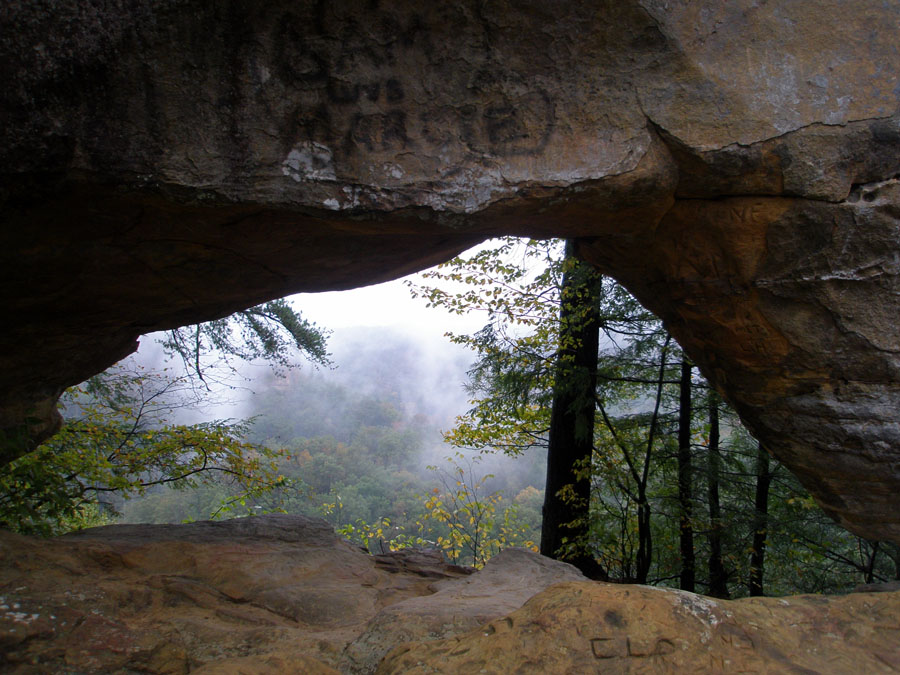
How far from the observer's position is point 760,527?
5609 millimetres

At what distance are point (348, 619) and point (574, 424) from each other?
416 centimetres

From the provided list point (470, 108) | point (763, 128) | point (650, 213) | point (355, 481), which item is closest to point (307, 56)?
point (470, 108)

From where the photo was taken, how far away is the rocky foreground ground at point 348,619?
76.5 inches

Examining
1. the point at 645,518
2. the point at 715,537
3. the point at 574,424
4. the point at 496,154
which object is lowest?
the point at 715,537

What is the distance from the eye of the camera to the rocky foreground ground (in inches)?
76.5

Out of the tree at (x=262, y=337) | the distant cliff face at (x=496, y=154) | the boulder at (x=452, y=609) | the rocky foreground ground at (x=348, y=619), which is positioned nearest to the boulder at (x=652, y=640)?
the rocky foreground ground at (x=348, y=619)

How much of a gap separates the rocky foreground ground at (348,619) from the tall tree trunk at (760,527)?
9.66 feet

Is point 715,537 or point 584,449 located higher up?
point 584,449

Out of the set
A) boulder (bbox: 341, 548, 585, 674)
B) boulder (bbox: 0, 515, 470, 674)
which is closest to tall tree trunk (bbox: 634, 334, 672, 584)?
boulder (bbox: 341, 548, 585, 674)

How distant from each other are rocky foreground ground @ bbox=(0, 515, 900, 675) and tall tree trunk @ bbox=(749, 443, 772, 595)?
2.94 meters

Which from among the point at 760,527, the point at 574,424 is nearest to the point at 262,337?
the point at 574,424

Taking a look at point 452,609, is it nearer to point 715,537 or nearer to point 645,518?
point 645,518

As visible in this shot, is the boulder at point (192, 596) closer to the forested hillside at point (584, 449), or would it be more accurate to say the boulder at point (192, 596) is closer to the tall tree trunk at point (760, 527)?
the forested hillside at point (584, 449)

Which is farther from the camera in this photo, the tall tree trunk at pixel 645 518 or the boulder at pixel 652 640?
the tall tree trunk at pixel 645 518
